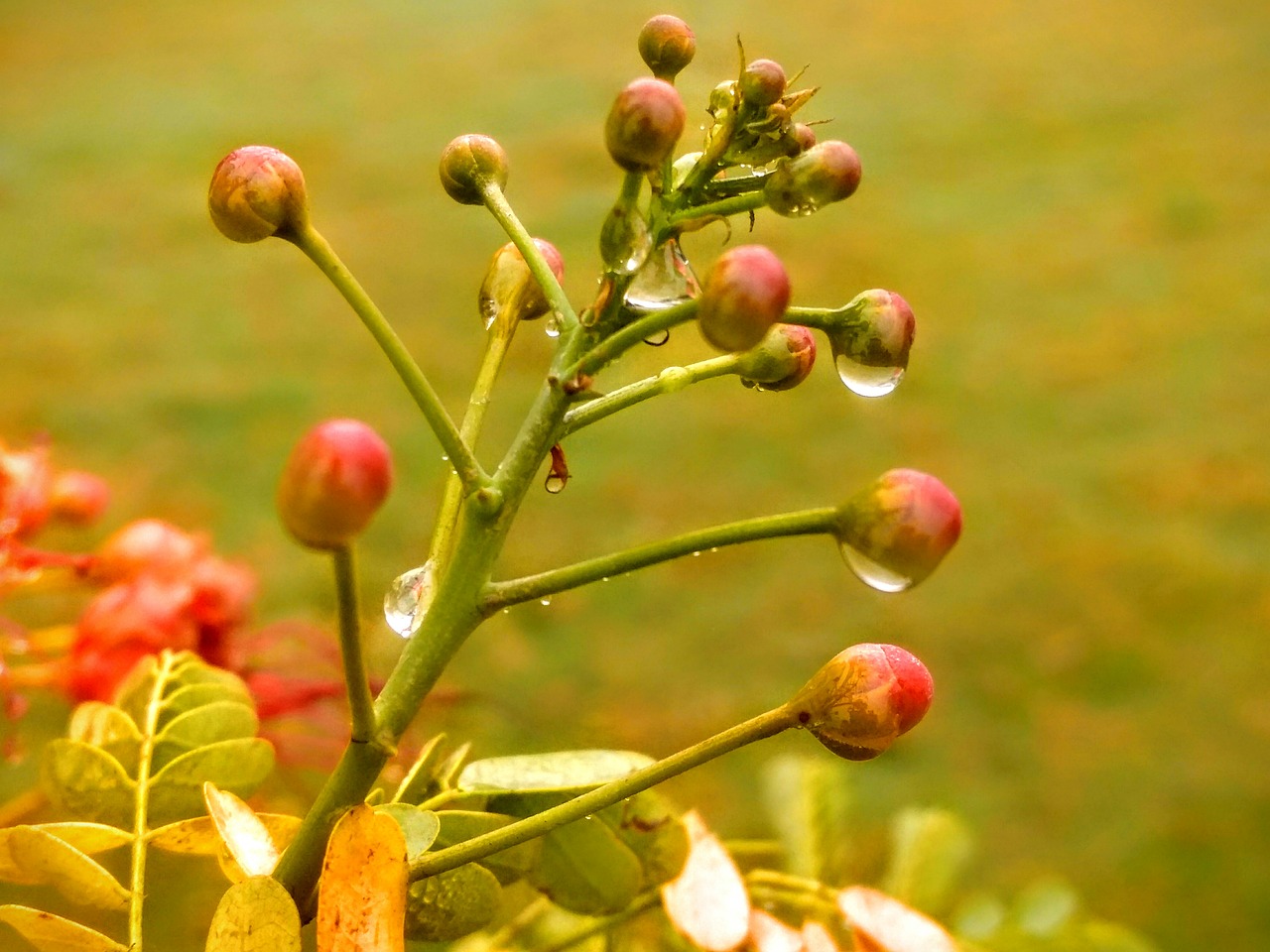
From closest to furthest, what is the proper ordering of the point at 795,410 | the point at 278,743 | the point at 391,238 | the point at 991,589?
the point at 278,743 → the point at 991,589 → the point at 795,410 → the point at 391,238

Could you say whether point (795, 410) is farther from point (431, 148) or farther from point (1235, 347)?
point (431, 148)

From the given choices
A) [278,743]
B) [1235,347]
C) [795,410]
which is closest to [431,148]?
[795,410]

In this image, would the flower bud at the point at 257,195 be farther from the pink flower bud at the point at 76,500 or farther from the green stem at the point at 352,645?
the pink flower bud at the point at 76,500

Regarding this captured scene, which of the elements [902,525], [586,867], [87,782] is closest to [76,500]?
[87,782]

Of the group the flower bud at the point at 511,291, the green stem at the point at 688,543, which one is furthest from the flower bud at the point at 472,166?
the green stem at the point at 688,543

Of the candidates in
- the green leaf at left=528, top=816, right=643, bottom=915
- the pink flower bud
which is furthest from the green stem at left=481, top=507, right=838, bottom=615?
the pink flower bud

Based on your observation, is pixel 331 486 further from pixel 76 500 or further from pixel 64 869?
pixel 76 500
